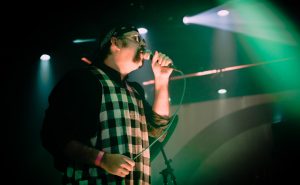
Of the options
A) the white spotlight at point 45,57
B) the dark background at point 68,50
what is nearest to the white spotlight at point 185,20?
the dark background at point 68,50

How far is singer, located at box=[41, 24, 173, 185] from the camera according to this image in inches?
57.1

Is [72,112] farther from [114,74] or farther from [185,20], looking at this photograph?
[185,20]

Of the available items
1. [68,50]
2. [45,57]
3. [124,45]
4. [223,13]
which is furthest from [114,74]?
[45,57]

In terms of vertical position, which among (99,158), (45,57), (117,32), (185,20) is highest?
(185,20)

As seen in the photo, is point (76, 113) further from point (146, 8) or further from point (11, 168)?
point (11, 168)

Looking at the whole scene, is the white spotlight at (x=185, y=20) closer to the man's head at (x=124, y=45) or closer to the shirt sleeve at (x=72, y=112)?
the man's head at (x=124, y=45)

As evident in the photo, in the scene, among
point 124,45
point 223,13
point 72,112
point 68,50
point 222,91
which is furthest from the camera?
point 222,91

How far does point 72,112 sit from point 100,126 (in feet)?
0.50

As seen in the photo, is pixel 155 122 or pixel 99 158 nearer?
pixel 99 158

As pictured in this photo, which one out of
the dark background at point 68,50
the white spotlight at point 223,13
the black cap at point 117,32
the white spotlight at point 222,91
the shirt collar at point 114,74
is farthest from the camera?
the white spotlight at point 222,91

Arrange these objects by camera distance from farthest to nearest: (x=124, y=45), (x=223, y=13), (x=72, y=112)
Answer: (x=223, y=13) < (x=124, y=45) < (x=72, y=112)

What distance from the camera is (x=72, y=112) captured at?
1543 mm

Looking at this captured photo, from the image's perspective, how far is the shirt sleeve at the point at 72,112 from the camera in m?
1.49

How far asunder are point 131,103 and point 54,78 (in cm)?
317
